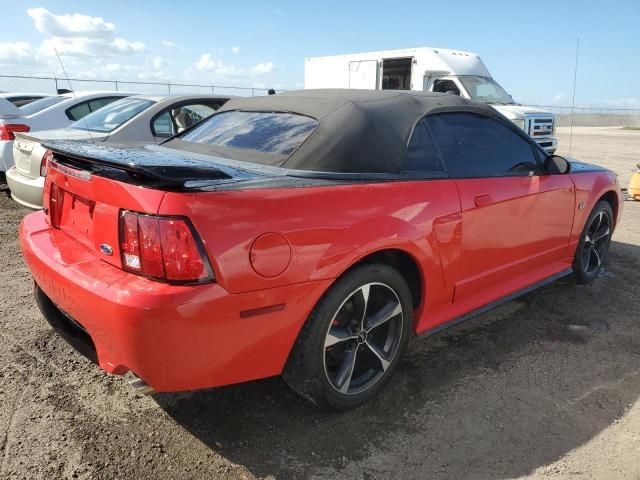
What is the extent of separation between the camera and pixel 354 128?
2812 mm

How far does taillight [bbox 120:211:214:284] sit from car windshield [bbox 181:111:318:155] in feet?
3.17

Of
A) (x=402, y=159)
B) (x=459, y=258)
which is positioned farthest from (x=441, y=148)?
(x=459, y=258)

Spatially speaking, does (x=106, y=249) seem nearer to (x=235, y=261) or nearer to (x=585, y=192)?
(x=235, y=261)

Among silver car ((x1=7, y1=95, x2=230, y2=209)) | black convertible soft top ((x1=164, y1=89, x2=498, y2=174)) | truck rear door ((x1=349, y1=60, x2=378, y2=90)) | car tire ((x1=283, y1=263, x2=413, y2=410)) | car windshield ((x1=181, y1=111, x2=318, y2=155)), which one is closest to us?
car tire ((x1=283, y1=263, x2=413, y2=410))

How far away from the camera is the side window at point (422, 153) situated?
9.58ft

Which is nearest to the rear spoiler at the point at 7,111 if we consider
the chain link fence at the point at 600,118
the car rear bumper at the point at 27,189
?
the car rear bumper at the point at 27,189

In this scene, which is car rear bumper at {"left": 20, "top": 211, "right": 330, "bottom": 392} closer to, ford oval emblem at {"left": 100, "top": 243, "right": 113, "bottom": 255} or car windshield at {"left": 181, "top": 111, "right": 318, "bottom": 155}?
ford oval emblem at {"left": 100, "top": 243, "right": 113, "bottom": 255}

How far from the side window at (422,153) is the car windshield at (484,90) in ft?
34.0

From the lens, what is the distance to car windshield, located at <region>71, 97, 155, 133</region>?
20.3ft

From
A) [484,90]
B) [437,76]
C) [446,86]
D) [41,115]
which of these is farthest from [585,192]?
[437,76]

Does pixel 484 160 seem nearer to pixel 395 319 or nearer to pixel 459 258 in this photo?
pixel 459 258

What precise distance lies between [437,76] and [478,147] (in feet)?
36.0

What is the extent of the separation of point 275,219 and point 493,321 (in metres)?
2.37

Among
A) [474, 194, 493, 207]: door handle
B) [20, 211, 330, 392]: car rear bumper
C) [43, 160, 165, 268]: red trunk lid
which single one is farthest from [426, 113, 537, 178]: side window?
[43, 160, 165, 268]: red trunk lid
